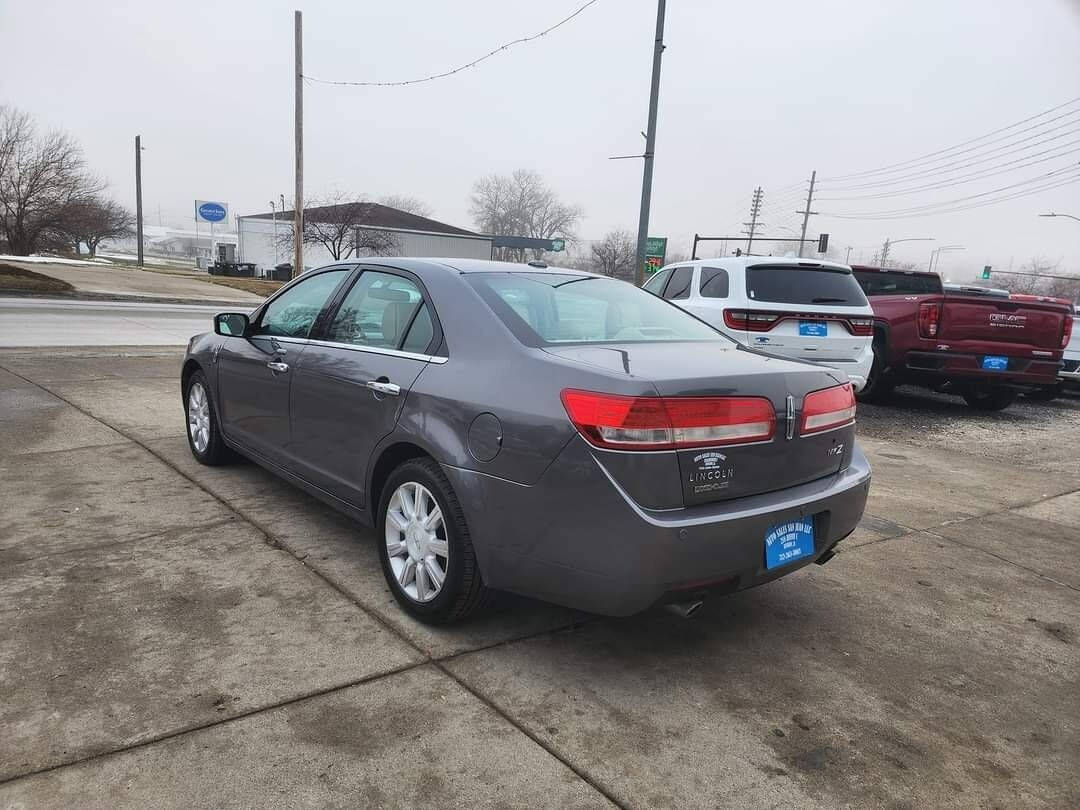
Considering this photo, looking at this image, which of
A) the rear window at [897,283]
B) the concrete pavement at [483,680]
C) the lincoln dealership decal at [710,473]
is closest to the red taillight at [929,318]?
the rear window at [897,283]

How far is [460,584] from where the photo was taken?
281 cm

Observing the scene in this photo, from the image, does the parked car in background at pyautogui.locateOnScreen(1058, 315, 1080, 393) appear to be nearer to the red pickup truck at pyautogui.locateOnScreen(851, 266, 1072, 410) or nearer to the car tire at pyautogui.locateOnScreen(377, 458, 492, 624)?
the red pickup truck at pyautogui.locateOnScreen(851, 266, 1072, 410)

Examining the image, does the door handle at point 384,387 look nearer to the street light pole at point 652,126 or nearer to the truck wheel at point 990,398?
the truck wheel at point 990,398

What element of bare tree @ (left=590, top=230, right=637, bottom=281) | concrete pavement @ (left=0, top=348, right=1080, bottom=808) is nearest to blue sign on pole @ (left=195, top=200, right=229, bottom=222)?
bare tree @ (left=590, top=230, right=637, bottom=281)

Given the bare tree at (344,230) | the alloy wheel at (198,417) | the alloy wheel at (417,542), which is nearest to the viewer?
the alloy wheel at (417,542)

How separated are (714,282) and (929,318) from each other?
2.58m

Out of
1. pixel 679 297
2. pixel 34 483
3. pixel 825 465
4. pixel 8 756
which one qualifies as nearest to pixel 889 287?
pixel 679 297

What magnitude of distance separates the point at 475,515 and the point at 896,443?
6.10 m

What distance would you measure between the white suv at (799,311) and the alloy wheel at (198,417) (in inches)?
200

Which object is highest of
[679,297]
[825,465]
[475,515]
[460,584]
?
[679,297]

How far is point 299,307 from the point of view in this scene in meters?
4.20

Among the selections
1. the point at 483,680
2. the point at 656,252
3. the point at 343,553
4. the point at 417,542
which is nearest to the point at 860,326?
the point at 343,553

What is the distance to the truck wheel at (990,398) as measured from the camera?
9.90 m

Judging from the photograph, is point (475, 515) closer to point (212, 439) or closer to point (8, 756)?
point (8, 756)
